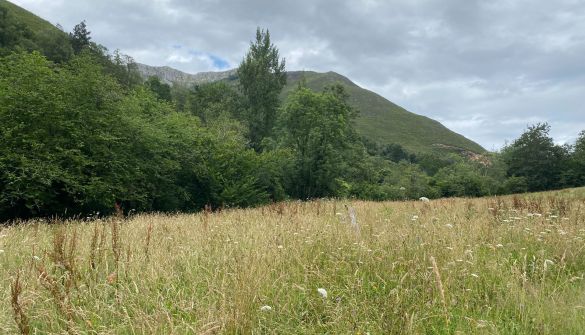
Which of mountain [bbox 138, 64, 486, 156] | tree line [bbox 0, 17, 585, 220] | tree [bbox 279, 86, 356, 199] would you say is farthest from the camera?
mountain [bbox 138, 64, 486, 156]

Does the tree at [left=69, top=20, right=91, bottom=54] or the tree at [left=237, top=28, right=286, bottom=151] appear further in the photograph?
the tree at [left=69, top=20, right=91, bottom=54]

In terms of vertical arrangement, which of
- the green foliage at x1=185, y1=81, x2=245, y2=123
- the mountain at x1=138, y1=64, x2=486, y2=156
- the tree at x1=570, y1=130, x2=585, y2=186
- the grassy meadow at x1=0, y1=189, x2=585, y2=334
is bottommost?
the grassy meadow at x1=0, y1=189, x2=585, y2=334

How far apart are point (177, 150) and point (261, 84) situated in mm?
25300

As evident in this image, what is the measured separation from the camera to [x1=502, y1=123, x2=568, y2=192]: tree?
5238 cm

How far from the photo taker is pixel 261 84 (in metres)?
47.8

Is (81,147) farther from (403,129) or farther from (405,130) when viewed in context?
(403,129)

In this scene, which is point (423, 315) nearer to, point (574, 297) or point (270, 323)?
point (270, 323)

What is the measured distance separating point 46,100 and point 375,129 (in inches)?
6080

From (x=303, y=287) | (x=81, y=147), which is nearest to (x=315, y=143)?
(x=81, y=147)

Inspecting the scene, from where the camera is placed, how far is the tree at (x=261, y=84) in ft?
157

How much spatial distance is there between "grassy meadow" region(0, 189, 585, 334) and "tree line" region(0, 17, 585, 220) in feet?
20.7

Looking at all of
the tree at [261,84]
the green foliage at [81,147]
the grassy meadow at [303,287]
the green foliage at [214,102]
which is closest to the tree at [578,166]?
the tree at [261,84]

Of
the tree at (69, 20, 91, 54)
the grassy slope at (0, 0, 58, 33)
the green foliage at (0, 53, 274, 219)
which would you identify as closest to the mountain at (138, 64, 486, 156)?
the grassy slope at (0, 0, 58, 33)

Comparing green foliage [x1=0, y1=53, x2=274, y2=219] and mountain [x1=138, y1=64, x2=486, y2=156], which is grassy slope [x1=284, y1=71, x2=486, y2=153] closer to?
mountain [x1=138, y1=64, x2=486, y2=156]
